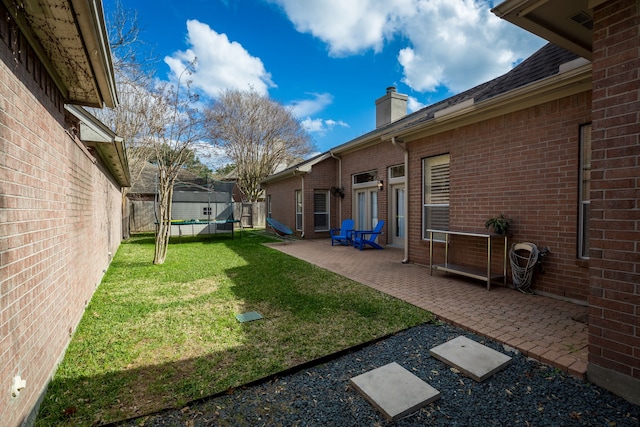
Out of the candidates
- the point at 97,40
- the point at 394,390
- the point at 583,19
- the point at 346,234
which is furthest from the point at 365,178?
the point at 97,40

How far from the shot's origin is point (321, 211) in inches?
505

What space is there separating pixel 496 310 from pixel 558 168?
7.38 feet

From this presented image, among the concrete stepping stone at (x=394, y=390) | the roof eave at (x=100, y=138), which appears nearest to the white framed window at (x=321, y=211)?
the roof eave at (x=100, y=138)

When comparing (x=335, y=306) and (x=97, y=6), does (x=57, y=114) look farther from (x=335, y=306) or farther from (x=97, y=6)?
(x=335, y=306)

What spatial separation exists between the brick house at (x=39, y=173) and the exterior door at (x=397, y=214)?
26.6ft

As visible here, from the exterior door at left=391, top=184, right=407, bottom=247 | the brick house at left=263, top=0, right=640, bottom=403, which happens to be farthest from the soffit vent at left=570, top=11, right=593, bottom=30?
the exterior door at left=391, top=184, right=407, bottom=247

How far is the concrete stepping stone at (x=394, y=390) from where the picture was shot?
82.1 inches

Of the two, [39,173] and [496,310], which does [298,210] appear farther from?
[39,173]

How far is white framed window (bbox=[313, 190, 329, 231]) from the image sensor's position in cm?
1271

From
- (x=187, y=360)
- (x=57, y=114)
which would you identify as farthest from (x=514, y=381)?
(x=57, y=114)

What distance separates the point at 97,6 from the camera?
1.78 metres

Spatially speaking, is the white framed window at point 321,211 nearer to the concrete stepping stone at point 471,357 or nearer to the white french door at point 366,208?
the white french door at point 366,208

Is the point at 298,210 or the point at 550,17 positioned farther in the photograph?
the point at 298,210

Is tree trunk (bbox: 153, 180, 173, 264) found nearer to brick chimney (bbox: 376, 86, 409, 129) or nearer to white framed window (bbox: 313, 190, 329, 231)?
white framed window (bbox: 313, 190, 329, 231)
